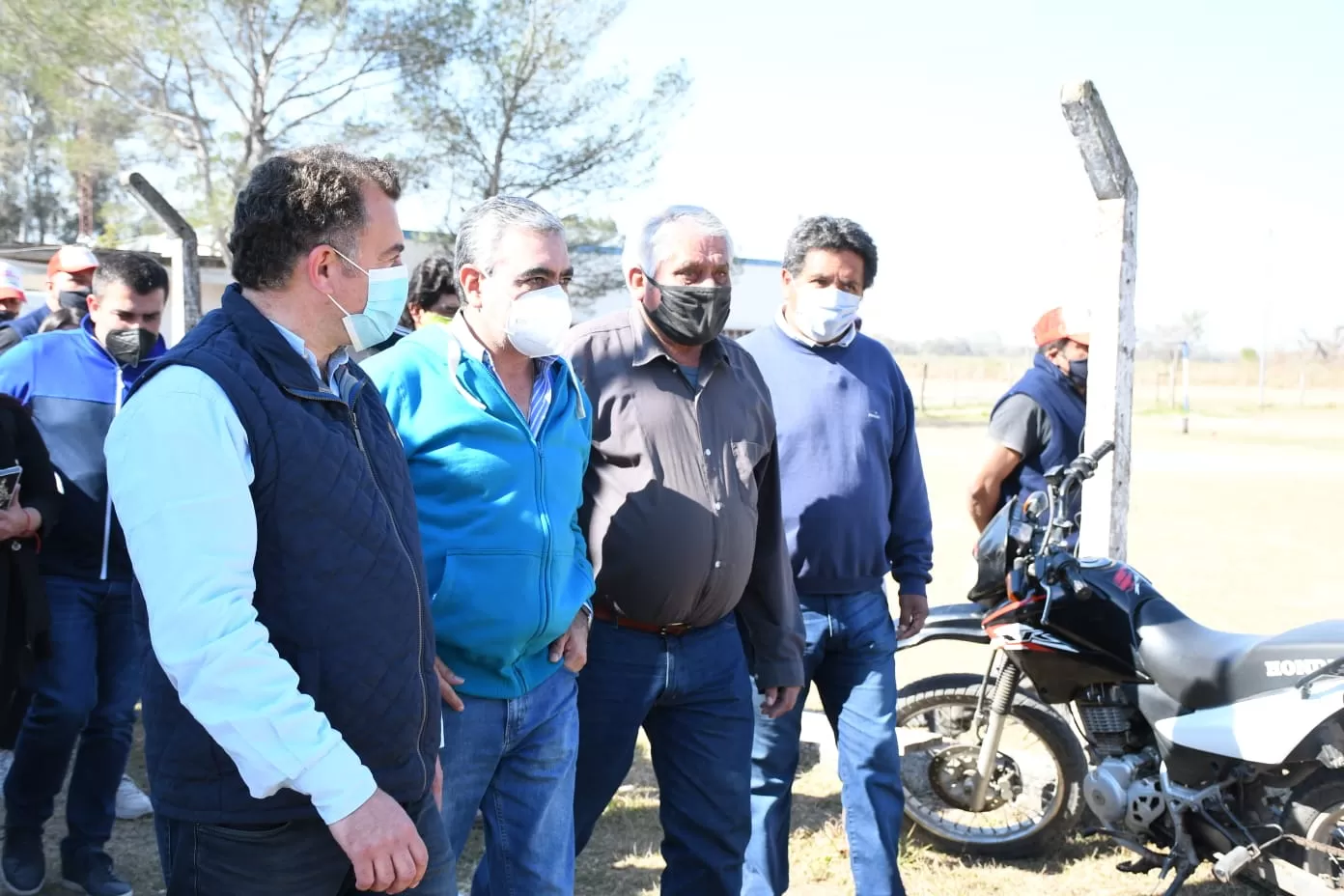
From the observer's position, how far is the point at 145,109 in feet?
73.3

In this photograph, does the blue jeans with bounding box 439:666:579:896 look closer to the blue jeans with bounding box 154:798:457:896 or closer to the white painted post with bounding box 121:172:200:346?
the blue jeans with bounding box 154:798:457:896

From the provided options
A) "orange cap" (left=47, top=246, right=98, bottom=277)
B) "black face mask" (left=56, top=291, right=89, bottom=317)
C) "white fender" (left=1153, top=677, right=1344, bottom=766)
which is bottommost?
"white fender" (left=1153, top=677, right=1344, bottom=766)

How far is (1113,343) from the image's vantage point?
15.7ft

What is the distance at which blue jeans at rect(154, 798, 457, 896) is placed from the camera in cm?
192

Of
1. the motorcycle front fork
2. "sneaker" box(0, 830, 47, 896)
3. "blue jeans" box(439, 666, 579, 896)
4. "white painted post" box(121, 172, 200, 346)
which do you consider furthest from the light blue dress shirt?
"white painted post" box(121, 172, 200, 346)

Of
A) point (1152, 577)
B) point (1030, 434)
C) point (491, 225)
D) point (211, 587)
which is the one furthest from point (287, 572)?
point (1152, 577)

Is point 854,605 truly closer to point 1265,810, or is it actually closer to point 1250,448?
point 1265,810

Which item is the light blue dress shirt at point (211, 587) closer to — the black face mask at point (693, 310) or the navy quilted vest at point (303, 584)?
the navy quilted vest at point (303, 584)

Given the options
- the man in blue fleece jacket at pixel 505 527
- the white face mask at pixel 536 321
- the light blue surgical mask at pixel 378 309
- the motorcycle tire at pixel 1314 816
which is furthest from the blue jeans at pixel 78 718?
the motorcycle tire at pixel 1314 816

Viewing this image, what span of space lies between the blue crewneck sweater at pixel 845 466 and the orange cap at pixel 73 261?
13.6 feet

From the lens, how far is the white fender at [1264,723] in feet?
11.8

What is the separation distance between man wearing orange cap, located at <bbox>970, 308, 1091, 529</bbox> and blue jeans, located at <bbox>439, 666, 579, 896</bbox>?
102 inches

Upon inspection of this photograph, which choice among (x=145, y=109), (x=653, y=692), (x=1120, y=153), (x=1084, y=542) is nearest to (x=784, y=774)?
(x=653, y=692)

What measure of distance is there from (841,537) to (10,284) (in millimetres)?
5601
